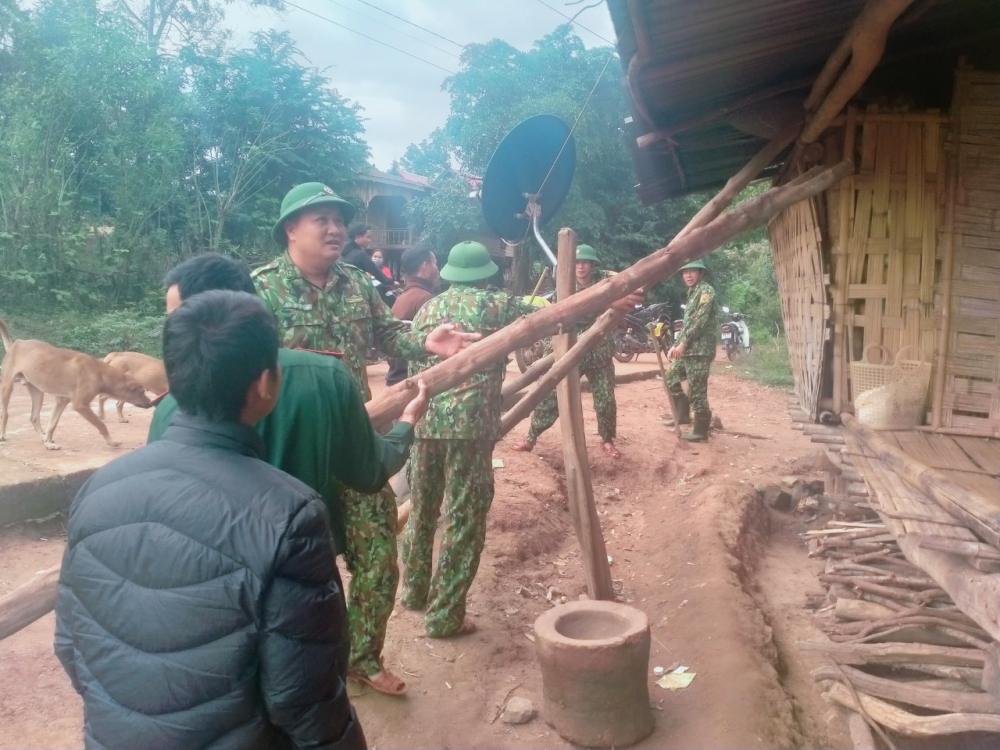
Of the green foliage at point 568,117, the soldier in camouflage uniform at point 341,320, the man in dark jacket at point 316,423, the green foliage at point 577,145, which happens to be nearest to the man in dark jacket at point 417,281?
the soldier in camouflage uniform at point 341,320

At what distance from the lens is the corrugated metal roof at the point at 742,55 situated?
3.41 metres

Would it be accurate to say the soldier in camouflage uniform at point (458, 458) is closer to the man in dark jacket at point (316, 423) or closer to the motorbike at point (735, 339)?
the man in dark jacket at point (316, 423)

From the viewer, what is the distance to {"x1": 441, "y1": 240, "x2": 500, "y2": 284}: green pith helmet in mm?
4477

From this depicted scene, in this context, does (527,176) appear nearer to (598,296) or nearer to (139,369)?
(598,296)

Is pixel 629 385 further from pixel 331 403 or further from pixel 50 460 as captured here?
pixel 331 403

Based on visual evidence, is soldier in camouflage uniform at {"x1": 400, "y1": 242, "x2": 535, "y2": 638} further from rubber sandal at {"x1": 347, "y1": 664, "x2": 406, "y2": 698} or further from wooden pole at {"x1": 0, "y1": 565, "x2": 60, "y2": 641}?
wooden pole at {"x1": 0, "y1": 565, "x2": 60, "y2": 641}

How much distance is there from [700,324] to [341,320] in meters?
6.56

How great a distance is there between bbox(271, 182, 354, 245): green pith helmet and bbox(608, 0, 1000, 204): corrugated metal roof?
1.41 metres

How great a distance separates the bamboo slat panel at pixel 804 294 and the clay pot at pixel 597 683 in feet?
8.79

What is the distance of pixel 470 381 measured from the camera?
4.25m

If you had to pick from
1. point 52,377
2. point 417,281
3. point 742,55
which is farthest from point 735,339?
point 742,55

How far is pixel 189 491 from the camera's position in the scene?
5.06 feet

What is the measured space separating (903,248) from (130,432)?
23.8 feet

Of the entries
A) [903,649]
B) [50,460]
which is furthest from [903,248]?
[50,460]
